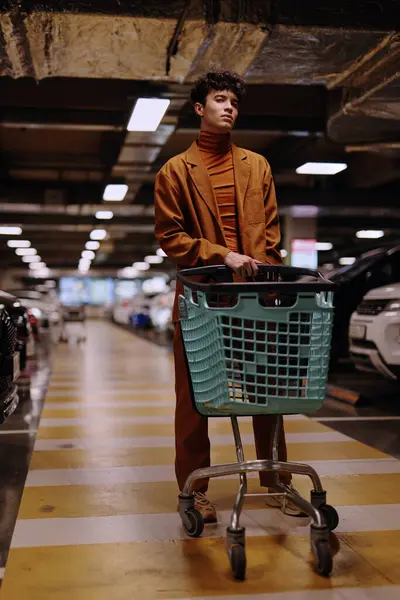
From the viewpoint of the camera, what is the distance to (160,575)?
260 centimetres

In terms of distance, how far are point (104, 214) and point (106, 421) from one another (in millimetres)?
13441

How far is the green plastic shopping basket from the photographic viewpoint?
101 inches

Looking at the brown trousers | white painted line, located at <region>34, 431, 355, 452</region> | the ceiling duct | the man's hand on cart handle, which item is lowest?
white painted line, located at <region>34, 431, 355, 452</region>

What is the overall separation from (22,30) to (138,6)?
0.91 metres

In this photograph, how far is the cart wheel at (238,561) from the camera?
2.54 m

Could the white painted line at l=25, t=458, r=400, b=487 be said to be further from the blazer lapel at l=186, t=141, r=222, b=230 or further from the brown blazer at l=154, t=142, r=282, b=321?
the blazer lapel at l=186, t=141, r=222, b=230

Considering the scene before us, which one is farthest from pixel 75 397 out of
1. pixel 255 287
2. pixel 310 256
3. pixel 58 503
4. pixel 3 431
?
pixel 310 256

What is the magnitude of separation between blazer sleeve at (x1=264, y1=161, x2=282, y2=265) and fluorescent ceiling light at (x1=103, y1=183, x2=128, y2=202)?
38.7ft

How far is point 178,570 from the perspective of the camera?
2641mm

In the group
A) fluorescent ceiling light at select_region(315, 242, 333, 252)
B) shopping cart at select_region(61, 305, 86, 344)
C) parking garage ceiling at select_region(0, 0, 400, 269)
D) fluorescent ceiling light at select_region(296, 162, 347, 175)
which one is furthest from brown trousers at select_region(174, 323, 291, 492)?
fluorescent ceiling light at select_region(315, 242, 333, 252)

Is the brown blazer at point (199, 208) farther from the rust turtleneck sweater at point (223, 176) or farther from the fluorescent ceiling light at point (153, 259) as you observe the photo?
the fluorescent ceiling light at point (153, 259)

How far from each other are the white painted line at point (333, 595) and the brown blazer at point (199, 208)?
123cm

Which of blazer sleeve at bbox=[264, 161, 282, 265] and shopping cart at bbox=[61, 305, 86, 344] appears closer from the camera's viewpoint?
blazer sleeve at bbox=[264, 161, 282, 265]

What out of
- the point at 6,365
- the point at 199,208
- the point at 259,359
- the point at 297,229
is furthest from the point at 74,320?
the point at 259,359
